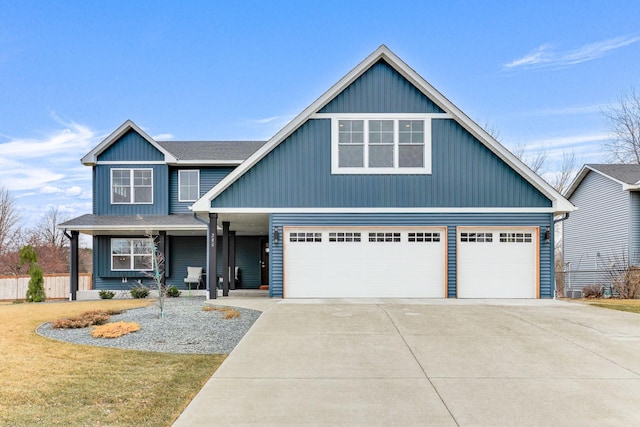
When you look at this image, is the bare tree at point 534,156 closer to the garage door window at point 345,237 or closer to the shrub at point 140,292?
the garage door window at point 345,237

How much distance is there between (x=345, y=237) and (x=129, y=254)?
9792 mm

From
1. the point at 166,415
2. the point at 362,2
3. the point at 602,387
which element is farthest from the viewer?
the point at 362,2

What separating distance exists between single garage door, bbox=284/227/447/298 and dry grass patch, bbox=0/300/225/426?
24.4ft

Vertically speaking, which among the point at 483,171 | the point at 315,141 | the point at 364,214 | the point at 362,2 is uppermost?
the point at 362,2

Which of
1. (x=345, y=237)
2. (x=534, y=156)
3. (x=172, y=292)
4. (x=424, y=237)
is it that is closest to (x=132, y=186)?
(x=172, y=292)

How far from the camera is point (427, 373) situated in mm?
6391

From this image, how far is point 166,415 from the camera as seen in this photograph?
489 centimetres

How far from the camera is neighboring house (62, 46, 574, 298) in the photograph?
14844mm

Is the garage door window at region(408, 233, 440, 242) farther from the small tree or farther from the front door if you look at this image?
the small tree

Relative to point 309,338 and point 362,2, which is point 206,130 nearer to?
point 362,2

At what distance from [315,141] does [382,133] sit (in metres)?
2.04

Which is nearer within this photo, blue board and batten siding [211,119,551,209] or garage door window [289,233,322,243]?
blue board and batten siding [211,119,551,209]

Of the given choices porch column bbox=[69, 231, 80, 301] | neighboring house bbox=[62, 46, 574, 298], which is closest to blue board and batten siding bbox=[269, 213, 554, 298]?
neighboring house bbox=[62, 46, 574, 298]

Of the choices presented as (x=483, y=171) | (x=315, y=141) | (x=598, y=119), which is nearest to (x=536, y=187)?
(x=483, y=171)
